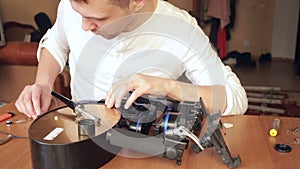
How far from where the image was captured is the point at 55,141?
567 millimetres

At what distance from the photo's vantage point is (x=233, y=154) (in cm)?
66

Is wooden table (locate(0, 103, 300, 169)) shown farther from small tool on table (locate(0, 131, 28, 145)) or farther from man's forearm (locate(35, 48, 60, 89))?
man's forearm (locate(35, 48, 60, 89))

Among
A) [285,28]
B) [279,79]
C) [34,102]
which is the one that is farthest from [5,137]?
[285,28]

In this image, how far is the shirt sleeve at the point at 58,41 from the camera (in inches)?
38.9

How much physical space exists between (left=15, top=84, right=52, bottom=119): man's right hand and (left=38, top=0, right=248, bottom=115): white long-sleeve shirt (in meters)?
0.13

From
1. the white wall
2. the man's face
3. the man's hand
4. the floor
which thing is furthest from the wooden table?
the white wall

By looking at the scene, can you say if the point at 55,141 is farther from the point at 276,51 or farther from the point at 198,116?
the point at 276,51

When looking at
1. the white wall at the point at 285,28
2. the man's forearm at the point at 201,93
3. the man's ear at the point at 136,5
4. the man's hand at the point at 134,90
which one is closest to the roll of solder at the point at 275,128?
the man's forearm at the point at 201,93

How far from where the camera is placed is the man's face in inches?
25.6

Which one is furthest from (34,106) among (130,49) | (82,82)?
(130,49)

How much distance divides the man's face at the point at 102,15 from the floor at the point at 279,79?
2.08 m

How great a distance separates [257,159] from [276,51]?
4.77m

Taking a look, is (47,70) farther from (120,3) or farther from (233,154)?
(233,154)

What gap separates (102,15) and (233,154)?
1.26 feet
